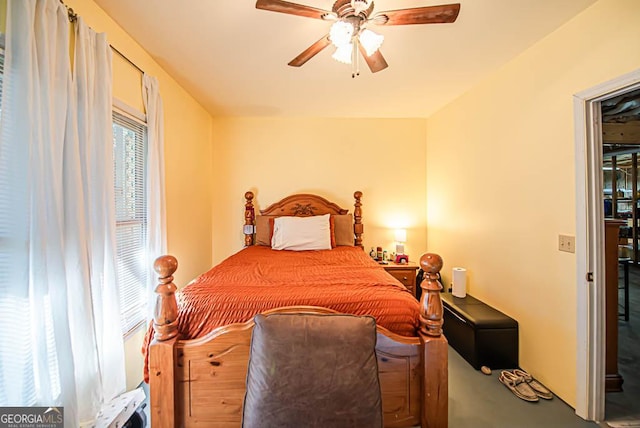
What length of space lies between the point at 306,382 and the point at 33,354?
120cm

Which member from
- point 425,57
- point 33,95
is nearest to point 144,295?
point 33,95

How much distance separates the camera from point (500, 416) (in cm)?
161

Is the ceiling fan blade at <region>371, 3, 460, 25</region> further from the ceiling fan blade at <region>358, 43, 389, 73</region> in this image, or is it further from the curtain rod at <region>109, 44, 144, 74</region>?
the curtain rod at <region>109, 44, 144, 74</region>

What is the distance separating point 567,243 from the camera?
66.7 inches

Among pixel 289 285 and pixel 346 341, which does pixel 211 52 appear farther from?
pixel 346 341

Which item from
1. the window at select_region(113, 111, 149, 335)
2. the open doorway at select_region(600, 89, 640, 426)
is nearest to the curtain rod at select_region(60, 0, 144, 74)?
the window at select_region(113, 111, 149, 335)

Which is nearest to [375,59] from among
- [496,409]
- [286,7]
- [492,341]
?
[286,7]

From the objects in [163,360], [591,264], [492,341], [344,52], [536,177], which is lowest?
[492,341]

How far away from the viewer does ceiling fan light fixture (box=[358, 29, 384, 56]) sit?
1.42 metres

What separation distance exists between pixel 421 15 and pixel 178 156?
2.41 m

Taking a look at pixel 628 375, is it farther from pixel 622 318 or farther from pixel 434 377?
pixel 434 377

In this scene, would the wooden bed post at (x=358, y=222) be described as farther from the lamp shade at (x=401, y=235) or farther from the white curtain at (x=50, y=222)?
the white curtain at (x=50, y=222)

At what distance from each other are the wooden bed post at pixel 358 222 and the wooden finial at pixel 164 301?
8.15 ft

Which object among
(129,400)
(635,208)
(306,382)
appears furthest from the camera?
(635,208)
